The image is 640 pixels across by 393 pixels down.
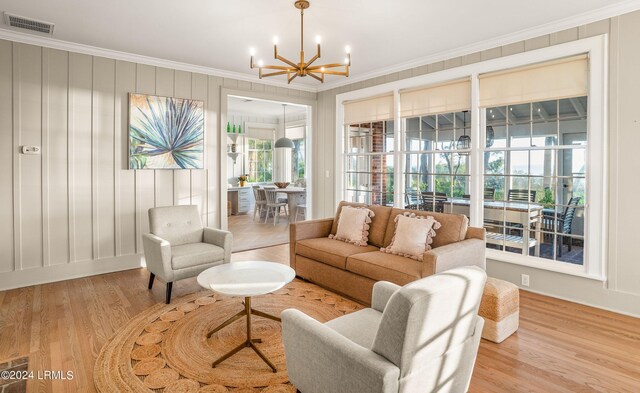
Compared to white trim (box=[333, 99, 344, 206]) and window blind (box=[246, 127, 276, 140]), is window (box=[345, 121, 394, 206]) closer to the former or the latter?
white trim (box=[333, 99, 344, 206])

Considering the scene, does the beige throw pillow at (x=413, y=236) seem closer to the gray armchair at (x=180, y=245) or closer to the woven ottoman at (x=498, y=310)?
the woven ottoman at (x=498, y=310)

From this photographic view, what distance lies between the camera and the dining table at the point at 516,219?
4.02 metres

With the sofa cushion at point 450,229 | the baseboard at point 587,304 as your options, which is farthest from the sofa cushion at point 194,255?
the baseboard at point 587,304

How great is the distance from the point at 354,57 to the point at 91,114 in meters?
3.39

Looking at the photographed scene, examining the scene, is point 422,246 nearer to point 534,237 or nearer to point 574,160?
point 534,237

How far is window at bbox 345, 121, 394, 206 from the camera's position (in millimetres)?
5637

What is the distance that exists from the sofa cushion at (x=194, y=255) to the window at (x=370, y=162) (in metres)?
2.75

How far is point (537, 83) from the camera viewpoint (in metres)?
3.83

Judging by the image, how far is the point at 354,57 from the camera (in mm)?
4824

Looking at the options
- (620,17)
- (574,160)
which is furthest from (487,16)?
(574,160)

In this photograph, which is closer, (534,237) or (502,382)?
(502,382)

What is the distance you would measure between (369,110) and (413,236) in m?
2.76

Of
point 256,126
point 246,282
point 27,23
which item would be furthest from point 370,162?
point 256,126

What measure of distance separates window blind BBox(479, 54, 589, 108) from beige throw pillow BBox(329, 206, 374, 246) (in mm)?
1914
